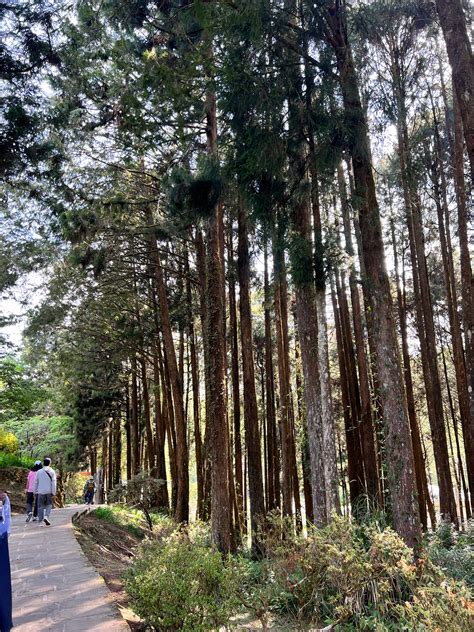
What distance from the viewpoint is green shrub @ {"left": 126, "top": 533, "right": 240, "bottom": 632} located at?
4840mm

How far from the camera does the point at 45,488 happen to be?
1152 cm

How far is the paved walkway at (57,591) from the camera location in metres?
5.01

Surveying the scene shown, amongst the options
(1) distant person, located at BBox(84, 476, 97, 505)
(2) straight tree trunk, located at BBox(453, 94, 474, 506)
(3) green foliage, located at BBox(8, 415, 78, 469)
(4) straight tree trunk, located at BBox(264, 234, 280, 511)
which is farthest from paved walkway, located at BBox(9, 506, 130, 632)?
(1) distant person, located at BBox(84, 476, 97, 505)

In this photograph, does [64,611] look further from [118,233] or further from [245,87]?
[118,233]

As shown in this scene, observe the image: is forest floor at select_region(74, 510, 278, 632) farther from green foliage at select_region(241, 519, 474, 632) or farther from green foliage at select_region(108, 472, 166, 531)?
green foliage at select_region(108, 472, 166, 531)

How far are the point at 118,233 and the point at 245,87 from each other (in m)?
6.06

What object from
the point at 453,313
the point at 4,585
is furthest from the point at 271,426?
the point at 4,585

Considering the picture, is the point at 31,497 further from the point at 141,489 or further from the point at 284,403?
the point at 284,403

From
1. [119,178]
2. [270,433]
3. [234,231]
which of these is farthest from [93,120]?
[270,433]

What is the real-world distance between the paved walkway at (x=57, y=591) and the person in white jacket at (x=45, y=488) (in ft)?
5.17

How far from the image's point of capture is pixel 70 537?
33.1 feet

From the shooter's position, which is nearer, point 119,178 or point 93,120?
point 93,120

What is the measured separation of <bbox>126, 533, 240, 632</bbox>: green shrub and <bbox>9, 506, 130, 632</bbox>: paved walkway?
296mm

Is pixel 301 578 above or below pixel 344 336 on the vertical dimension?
below
